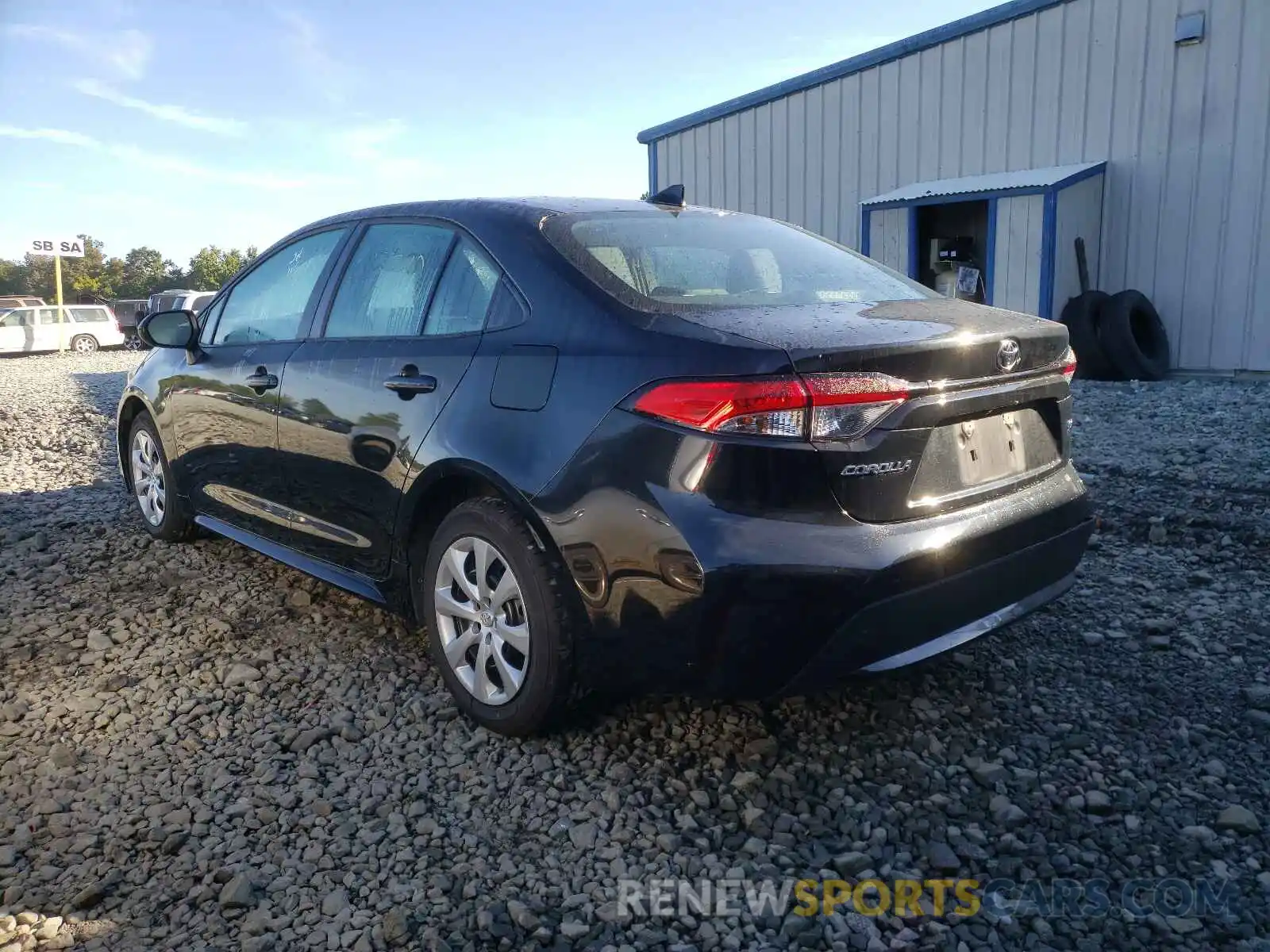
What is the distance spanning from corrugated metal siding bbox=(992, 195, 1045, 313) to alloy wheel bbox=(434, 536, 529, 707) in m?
9.73

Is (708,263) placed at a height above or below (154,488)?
above

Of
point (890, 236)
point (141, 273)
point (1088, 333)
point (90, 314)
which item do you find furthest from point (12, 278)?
point (1088, 333)

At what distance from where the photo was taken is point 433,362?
294cm

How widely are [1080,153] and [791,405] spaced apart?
1098 centimetres

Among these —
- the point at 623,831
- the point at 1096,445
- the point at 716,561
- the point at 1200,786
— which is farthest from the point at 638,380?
the point at 1096,445

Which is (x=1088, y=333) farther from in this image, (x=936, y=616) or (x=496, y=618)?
(x=496, y=618)

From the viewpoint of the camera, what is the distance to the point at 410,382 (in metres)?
2.98

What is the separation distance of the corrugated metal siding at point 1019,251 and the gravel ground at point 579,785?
307 inches

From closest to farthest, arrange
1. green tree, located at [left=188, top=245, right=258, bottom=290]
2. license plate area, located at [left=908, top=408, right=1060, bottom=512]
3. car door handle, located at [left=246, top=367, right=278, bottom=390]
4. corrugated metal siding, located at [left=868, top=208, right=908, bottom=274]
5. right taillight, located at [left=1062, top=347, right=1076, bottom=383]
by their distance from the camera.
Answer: license plate area, located at [left=908, top=408, right=1060, bottom=512], right taillight, located at [left=1062, top=347, right=1076, bottom=383], car door handle, located at [left=246, top=367, right=278, bottom=390], corrugated metal siding, located at [left=868, top=208, right=908, bottom=274], green tree, located at [left=188, top=245, right=258, bottom=290]

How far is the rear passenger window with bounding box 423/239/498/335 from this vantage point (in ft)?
9.61

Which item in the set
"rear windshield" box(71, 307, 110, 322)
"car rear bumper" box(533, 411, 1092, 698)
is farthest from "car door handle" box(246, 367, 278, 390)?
"rear windshield" box(71, 307, 110, 322)

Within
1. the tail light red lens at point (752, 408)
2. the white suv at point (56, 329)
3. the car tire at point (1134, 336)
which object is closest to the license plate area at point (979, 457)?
the tail light red lens at point (752, 408)

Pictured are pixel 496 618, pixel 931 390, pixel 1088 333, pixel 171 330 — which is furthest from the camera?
pixel 1088 333

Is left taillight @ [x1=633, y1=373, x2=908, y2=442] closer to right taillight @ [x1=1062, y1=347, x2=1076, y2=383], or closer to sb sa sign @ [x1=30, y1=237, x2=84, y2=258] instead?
right taillight @ [x1=1062, y1=347, x2=1076, y2=383]
